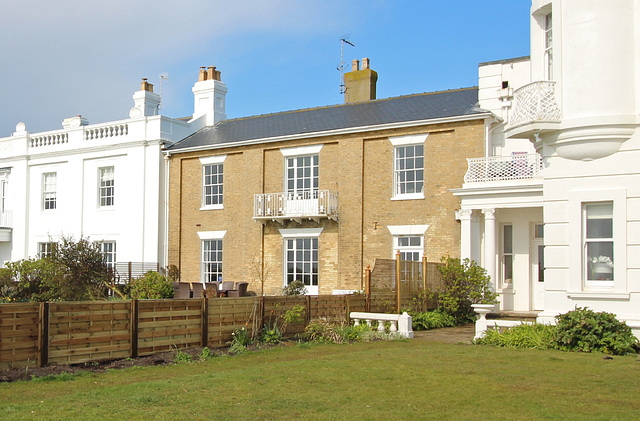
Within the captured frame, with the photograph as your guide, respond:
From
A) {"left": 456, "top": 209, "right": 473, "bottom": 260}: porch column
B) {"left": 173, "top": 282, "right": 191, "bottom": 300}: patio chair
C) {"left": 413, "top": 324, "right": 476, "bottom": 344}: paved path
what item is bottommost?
{"left": 413, "top": 324, "right": 476, "bottom": 344}: paved path

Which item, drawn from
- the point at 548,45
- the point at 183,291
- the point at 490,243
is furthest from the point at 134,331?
the point at 490,243

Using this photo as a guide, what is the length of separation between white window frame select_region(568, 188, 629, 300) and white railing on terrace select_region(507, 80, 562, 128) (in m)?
1.62

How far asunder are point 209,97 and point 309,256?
10.5 meters

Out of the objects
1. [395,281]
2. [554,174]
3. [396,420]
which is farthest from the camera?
[395,281]

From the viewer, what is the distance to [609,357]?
12.3 metres

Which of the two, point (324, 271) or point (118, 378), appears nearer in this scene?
point (118, 378)

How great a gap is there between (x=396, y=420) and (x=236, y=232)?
20406 millimetres

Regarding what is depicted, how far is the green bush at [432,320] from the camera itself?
18516 millimetres

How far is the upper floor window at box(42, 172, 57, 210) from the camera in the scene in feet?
107

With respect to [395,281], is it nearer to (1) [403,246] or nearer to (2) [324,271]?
(1) [403,246]

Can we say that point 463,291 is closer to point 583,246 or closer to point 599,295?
point 583,246

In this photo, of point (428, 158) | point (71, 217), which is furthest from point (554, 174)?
point (71, 217)

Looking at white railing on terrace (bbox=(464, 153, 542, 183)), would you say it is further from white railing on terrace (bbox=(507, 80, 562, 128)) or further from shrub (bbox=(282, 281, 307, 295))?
shrub (bbox=(282, 281, 307, 295))

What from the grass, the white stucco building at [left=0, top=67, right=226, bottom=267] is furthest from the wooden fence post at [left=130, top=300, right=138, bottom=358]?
the white stucco building at [left=0, top=67, right=226, bottom=267]
